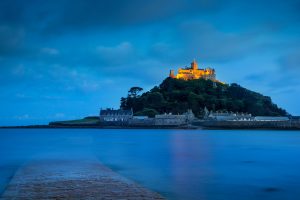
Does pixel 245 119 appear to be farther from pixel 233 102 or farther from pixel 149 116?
pixel 149 116

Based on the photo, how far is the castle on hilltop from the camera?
11750cm

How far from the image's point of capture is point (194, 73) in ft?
390

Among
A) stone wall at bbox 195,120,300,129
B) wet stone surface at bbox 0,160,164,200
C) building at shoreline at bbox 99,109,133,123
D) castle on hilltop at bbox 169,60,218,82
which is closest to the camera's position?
wet stone surface at bbox 0,160,164,200

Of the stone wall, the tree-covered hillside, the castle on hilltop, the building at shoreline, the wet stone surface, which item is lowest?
the wet stone surface

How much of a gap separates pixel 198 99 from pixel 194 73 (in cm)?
2003

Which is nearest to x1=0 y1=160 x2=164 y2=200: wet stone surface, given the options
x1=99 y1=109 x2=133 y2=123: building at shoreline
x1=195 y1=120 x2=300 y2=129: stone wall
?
x1=195 y1=120 x2=300 y2=129: stone wall

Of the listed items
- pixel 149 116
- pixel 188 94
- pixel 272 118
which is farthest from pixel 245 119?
pixel 149 116

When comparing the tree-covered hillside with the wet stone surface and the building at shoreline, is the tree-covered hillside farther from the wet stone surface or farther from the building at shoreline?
the wet stone surface

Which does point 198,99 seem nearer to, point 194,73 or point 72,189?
point 194,73

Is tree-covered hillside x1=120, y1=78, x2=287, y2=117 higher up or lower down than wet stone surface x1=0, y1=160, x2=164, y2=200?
higher up

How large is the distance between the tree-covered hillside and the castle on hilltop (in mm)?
8692

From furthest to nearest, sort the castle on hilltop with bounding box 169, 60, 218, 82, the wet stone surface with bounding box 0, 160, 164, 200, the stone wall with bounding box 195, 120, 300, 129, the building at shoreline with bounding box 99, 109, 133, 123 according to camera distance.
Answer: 1. the castle on hilltop with bounding box 169, 60, 218, 82
2. the building at shoreline with bounding box 99, 109, 133, 123
3. the stone wall with bounding box 195, 120, 300, 129
4. the wet stone surface with bounding box 0, 160, 164, 200

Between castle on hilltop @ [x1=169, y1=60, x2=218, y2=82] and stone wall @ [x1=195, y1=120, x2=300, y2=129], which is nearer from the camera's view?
stone wall @ [x1=195, y1=120, x2=300, y2=129]

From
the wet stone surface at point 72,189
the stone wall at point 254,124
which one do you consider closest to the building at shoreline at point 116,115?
the stone wall at point 254,124
